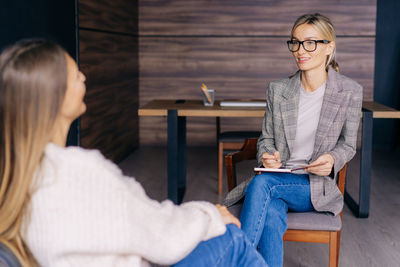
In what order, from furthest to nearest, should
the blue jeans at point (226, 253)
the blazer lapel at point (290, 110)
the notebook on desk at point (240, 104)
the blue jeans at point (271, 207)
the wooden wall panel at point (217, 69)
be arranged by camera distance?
the wooden wall panel at point (217, 69)
the notebook on desk at point (240, 104)
the blazer lapel at point (290, 110)
the blue jeans at point (271, 207)
the blue jeans at point (226, 253)

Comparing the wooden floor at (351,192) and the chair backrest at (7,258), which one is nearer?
the chair backrest at (7,258)

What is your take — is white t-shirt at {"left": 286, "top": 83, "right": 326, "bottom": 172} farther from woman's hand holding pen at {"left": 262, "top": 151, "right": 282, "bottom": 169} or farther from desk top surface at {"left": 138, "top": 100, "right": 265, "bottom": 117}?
desk top surface at {"left": 138, "top": 100, "right": 265, "bottom": 117}

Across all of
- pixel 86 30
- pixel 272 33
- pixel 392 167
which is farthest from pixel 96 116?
pixel 392 167

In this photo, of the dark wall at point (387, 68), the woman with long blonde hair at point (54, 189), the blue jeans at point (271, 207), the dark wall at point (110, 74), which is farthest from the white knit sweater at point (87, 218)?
the dark wall at point (387, 68)

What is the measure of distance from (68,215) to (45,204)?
0.05 metres

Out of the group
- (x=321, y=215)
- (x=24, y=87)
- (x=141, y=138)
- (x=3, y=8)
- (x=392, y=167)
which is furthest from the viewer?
(x=141, y=138)

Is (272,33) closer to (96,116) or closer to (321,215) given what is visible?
(96,116)

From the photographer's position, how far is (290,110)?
6.43ft

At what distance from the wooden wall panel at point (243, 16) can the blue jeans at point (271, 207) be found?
3.32 meters

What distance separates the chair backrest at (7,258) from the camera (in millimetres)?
899

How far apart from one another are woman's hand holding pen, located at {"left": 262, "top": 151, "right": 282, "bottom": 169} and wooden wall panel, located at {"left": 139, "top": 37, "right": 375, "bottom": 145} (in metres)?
3.18

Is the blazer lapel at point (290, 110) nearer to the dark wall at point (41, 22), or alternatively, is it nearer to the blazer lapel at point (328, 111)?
the blazer lapel at point (328, 111)

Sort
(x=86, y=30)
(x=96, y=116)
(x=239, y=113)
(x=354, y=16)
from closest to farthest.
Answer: (x=239, y=113) < (x=86, y=30) < (x=96, y=116) < (x=354, y=16)

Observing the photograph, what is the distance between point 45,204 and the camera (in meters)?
0.90
